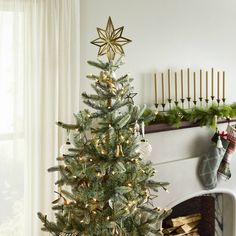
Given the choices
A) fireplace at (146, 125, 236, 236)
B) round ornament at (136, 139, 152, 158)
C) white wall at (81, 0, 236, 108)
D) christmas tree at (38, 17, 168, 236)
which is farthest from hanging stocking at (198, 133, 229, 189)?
christmas tree at (38, 17, 168, 236)

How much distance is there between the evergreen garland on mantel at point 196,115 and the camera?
325 cm

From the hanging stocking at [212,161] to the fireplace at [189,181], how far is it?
0.16 ft

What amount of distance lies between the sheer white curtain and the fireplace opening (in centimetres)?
125

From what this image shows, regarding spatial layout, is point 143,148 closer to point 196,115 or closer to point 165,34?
point 196,115

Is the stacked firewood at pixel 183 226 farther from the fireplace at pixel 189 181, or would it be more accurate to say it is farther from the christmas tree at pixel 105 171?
the christmas tree at pixel 105 171

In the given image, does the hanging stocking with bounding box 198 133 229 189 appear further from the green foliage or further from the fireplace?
the green foliage

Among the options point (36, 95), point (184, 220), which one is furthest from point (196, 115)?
point (36, 95)

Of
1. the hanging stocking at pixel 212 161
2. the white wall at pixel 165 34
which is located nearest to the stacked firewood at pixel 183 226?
the hanging stocking at pixel 212 161

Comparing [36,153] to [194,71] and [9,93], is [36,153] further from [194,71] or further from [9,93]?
[194,71]

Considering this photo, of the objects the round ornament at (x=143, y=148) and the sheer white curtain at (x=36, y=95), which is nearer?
the round ornament at (x=143, y=148)

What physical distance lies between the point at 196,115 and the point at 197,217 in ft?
3.32

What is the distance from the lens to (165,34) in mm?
3416

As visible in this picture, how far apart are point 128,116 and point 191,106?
4.74ft

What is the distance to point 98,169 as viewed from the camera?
2311 millimetres
